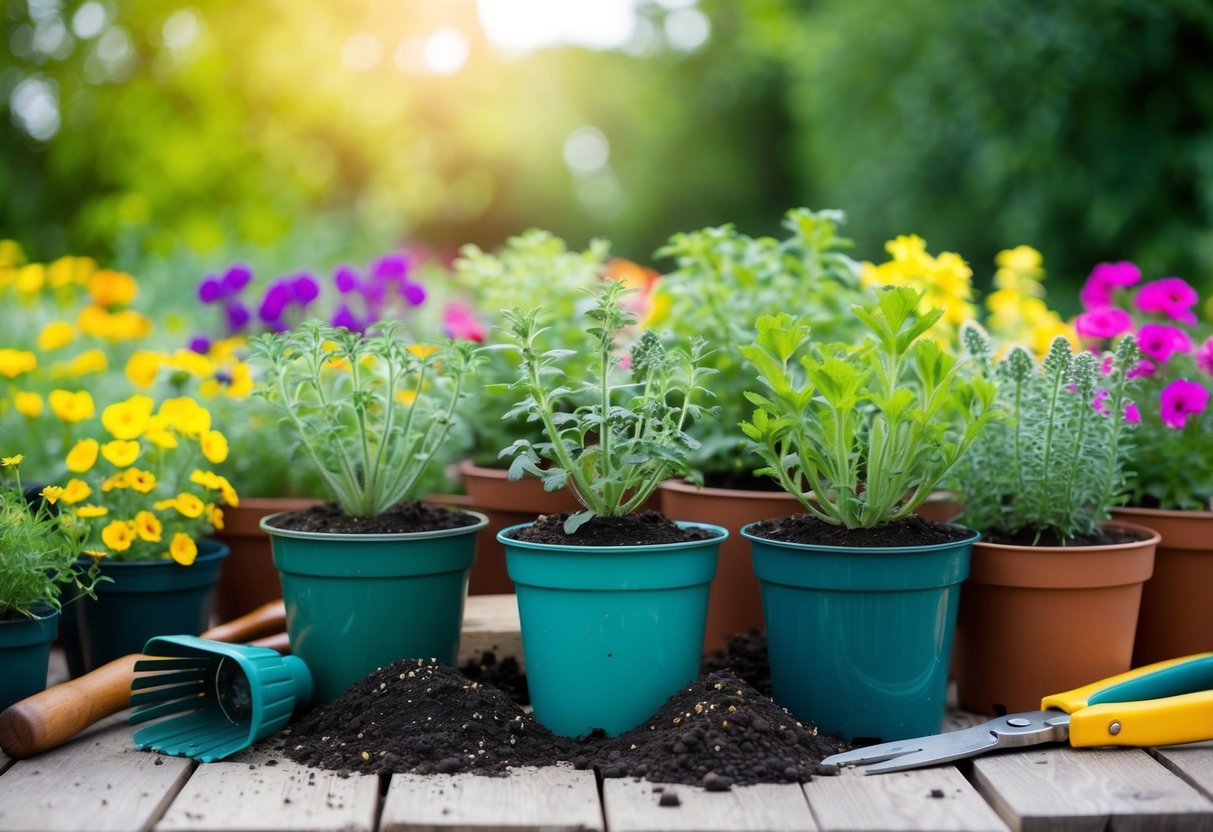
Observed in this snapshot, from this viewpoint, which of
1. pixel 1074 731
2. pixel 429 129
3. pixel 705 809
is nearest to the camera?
pixel 705 809

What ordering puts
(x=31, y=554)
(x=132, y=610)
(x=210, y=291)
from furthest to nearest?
1. (x=210, y=291)
2. (x=132, y=610)
3. (x=31, y=554)

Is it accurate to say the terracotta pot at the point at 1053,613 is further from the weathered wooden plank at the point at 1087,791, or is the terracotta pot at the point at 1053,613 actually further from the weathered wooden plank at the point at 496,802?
the weathered wooden plank at the point at 496,802

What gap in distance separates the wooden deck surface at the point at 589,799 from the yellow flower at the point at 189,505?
0.55 meters

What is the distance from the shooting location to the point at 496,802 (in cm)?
144

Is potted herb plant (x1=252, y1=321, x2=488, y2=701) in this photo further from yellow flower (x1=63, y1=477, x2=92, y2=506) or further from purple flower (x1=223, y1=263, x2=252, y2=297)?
purple flower (x1=223, y1=263, x2=252, y2=297)

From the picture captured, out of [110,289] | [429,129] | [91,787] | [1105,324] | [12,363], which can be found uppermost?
[429,129]

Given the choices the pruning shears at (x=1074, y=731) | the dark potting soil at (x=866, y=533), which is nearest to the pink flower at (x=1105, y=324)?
the dark potting soil at (x=866, y=533)

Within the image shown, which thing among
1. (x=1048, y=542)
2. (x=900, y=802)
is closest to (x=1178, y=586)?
(x=1048, y=542)

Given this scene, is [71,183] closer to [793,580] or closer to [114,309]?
[114,309]

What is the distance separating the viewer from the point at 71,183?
24.1ft

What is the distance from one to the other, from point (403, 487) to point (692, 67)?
47.0 feet

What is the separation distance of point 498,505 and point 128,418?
0.77 meters

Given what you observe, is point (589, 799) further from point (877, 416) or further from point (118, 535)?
point (118, 535)

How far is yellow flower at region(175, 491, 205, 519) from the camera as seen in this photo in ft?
6.90
